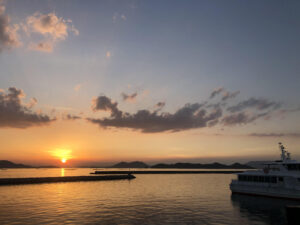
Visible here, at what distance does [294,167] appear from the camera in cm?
4244

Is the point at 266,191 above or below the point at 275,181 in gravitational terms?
below

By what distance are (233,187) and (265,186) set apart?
7.08 m

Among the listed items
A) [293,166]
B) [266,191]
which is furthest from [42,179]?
[293,166]

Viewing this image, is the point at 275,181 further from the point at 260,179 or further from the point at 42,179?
the point at 42,179

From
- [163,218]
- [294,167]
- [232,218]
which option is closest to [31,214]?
[163,218]

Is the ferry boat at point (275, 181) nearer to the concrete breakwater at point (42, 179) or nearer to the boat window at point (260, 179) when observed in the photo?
the boat window at point (260, 179)

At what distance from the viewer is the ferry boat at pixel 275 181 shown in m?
40.6

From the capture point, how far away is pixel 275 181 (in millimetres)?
43125

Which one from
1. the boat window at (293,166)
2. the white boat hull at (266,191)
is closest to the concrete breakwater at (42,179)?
the white boat hull at (266,191)

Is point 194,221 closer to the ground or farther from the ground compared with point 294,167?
closer to the ground

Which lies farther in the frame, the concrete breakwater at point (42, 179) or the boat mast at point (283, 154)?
the concrete breakwater at point (42, 179)

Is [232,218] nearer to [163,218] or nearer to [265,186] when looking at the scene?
[163,218]

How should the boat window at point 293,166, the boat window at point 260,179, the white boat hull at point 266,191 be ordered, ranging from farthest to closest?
the boat window at point 260,179 < the boat window at point 293,166 < the white boat hull at point 266,191

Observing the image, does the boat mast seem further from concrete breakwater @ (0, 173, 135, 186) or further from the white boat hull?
concrete breakwater @ (0, 173, 135, 186)
